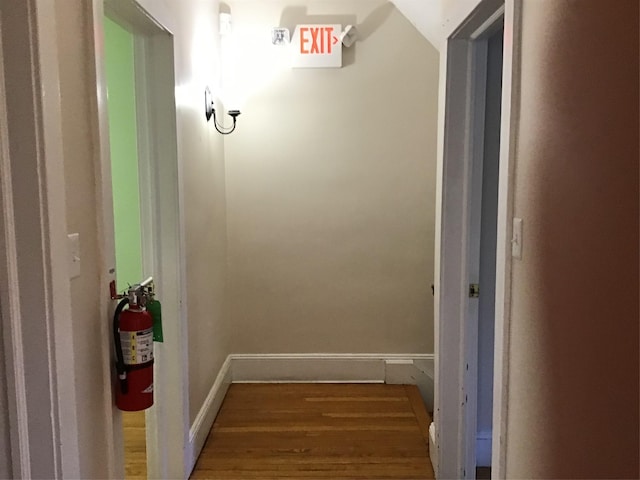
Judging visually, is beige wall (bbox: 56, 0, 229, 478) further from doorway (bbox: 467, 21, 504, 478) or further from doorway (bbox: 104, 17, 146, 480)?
doorway (bbox: 467, 21, 504, 478)

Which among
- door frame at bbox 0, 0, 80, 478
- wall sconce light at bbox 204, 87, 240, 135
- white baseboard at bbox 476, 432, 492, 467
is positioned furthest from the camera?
wall sconce light at bbox 204, 87, 240, 135

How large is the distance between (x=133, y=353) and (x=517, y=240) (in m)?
1.13

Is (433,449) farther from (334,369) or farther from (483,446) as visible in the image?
(334,369)

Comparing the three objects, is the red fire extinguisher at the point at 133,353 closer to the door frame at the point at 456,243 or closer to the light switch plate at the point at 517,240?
the light switch plate at the point at 517,240

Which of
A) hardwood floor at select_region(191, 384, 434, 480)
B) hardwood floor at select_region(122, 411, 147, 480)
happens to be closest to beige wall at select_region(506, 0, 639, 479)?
hardwood floor at select_region(191, 384, 434, 480)

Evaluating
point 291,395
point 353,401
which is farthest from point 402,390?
point 291,395

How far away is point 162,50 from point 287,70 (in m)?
1.33

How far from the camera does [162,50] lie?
2307mm

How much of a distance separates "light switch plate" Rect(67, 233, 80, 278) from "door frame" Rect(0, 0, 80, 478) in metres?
0.05

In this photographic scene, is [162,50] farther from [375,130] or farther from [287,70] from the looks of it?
[375,130]

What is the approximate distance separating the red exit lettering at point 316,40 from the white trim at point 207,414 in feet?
6.52

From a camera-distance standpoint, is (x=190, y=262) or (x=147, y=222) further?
(x=190, y=262)

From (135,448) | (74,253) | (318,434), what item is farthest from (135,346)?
(318,434)

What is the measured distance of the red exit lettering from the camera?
3.47 meters
